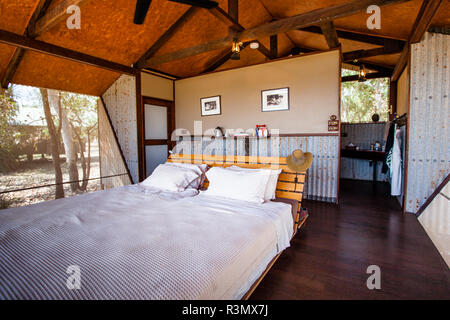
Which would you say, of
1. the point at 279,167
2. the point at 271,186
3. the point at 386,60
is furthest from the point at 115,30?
the point at 386,60

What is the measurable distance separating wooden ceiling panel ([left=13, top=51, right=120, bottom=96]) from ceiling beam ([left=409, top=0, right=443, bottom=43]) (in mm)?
5504

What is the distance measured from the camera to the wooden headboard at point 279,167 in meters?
2.54

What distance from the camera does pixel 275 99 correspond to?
4.61m

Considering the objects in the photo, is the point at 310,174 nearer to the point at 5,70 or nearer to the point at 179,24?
the point at 179,24

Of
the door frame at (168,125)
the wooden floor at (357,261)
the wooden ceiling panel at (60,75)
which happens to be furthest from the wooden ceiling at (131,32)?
the wooden floor at (357,261)

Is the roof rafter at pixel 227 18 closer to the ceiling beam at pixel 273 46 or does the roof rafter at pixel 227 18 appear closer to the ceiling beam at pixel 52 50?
Answer: the ceiling beam at pixel 273 46

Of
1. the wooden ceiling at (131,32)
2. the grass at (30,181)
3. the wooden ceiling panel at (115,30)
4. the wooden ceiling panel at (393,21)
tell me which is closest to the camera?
the wooden ceiling panel at (393,21)

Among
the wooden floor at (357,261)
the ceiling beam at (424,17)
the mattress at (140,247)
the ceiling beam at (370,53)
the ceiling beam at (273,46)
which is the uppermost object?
the ceiling beam at (273,46)

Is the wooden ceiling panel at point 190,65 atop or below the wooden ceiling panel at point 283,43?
below

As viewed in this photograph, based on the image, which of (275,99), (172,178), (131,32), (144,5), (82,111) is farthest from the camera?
(82,111)

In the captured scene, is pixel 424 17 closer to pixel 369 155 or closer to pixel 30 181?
pixel 369 155

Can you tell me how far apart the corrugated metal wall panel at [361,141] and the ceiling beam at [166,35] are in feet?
16.4

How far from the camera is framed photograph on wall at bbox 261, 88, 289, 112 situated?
4492 millimetres

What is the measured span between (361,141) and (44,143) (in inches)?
352
